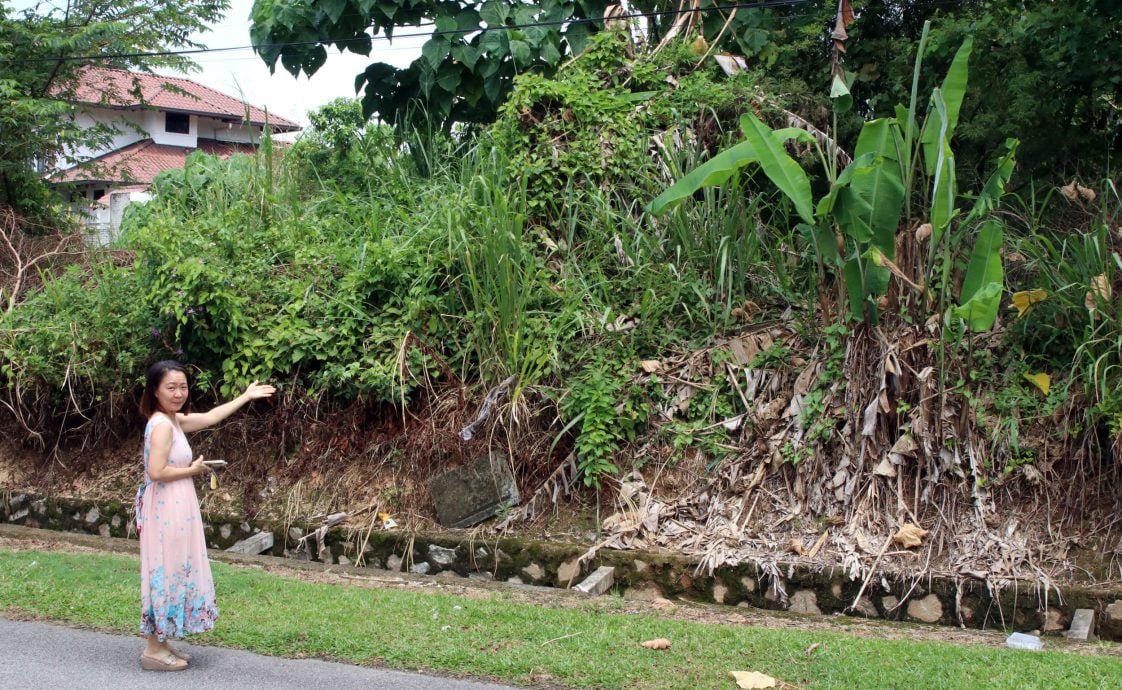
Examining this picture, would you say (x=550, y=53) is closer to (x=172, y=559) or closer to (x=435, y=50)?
(x=435, y=50)

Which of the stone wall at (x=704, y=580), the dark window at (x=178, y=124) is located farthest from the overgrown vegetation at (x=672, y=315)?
the dark window at (x=178, y=124)

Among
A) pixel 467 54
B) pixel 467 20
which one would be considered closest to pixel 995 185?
pixel 467 54

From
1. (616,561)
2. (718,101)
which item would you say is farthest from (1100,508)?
(718,101)

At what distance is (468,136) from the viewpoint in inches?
432

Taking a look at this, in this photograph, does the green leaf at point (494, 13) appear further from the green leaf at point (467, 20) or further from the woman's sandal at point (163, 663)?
the woman's sandal at point (163, 663)

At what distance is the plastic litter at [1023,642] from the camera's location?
535 centimetres

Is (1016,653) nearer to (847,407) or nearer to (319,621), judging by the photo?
(847,407)

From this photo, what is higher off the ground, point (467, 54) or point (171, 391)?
point (467, 54)

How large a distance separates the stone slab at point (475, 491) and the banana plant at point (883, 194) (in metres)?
2.45

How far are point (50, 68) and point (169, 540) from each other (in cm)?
1092

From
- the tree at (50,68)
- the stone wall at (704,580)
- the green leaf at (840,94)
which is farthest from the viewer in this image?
the tree at (50,68)

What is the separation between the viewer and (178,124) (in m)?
33.3

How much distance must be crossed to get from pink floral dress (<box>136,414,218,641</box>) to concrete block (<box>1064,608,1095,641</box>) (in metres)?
4.87

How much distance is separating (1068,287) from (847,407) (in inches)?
68.5
